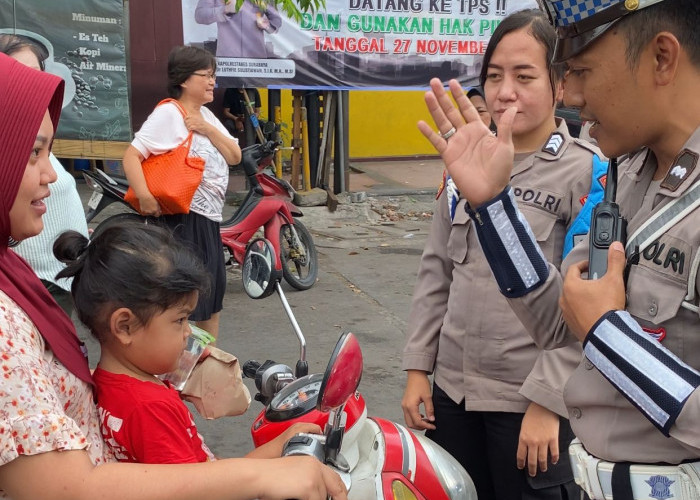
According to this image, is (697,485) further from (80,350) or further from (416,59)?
(416,59)

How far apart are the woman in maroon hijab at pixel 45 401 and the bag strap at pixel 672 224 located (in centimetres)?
72

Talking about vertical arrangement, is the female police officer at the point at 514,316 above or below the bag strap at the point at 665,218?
below

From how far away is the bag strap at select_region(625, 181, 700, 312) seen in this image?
1.38 metres

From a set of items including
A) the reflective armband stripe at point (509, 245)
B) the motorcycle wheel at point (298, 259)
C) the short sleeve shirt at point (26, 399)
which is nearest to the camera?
the short sleeve shirt at point (26, 399)

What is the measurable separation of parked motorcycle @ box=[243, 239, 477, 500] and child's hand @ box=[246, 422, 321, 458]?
0.11 feet

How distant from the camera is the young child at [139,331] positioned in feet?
5.49

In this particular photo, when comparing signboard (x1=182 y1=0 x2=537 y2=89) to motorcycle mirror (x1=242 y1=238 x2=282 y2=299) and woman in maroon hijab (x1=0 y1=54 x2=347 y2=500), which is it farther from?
woman in maroon hijab (x1=0 y1=54 x2=347 y2=500)

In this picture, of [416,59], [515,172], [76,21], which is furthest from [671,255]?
[416,59]

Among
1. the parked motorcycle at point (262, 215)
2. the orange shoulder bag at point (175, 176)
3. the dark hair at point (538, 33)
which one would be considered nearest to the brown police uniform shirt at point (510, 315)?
the dark hair at point (538, 33)

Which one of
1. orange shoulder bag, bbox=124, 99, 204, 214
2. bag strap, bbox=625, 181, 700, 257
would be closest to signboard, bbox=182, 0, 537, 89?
orange shoulder bag, bbox=124, 99, 204, 214

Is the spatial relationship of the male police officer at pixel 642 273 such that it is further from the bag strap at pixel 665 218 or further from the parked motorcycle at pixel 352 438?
the parked motorcycle at pixel 352 438

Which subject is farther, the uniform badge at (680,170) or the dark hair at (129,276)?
the dark hair at (129,276)

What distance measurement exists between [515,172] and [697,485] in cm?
106

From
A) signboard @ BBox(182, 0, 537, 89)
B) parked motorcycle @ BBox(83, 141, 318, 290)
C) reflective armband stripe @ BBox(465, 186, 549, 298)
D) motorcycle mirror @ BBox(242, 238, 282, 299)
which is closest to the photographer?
reflective armband stripe @ BBox(465, 186, 549, 298)
